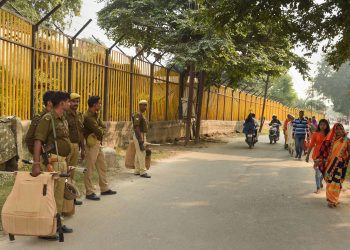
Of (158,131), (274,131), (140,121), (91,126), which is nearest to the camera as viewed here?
(91,126)

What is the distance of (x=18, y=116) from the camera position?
9.17 metres

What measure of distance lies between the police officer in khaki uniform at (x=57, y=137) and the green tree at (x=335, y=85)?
9495cm

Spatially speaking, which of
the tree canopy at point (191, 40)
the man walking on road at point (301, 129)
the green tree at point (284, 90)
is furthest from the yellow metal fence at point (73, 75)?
the green tree at point (284, 90)

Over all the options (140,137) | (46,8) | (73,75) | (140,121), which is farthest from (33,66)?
(46,8)

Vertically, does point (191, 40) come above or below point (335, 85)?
below

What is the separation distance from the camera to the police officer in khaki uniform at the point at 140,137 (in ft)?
30.7

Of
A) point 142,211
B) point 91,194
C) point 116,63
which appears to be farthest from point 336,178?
point 116,63

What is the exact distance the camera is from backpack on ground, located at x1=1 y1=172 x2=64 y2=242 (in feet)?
14.8

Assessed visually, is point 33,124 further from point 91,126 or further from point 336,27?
point 336,27

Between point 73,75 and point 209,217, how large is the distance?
6.88 m

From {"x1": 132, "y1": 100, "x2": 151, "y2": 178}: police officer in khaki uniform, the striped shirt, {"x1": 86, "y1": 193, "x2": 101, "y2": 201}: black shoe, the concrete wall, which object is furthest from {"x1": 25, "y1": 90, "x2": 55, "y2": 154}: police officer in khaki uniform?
the striped shirt

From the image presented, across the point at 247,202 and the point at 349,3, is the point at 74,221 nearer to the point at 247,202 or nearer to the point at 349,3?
the point at 247,202

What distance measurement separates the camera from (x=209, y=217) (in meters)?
6.14

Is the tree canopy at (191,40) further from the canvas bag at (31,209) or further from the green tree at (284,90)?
the green tree at (284,90)
